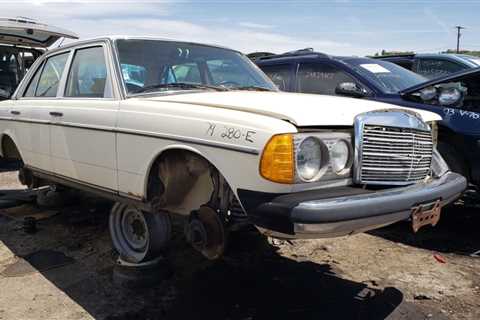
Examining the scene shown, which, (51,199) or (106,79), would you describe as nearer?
(106,79)

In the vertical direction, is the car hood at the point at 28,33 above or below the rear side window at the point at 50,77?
above

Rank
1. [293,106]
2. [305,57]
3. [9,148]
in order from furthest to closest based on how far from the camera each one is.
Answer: [305,57], [9,148], [293,106]

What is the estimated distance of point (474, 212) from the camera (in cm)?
575

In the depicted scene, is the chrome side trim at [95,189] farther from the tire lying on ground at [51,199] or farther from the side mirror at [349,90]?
the side mirror at [349,90]

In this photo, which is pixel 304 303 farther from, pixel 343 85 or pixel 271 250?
pixel 343 85

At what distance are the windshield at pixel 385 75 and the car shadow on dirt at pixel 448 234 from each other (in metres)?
1.48

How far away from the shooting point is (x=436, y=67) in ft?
27.9

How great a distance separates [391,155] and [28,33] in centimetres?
674

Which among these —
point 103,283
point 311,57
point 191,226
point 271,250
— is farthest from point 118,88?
point 311,57

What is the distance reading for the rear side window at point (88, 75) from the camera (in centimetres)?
398

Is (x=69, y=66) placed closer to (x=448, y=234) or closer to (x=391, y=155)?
(x=391, y=155)

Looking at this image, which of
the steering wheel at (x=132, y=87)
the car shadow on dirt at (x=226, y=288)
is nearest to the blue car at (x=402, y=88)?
the car shadow on dirt at (x=226, y=288)

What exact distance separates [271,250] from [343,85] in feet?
6.42

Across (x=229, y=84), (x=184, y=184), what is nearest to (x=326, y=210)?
(x=184, y=184)
